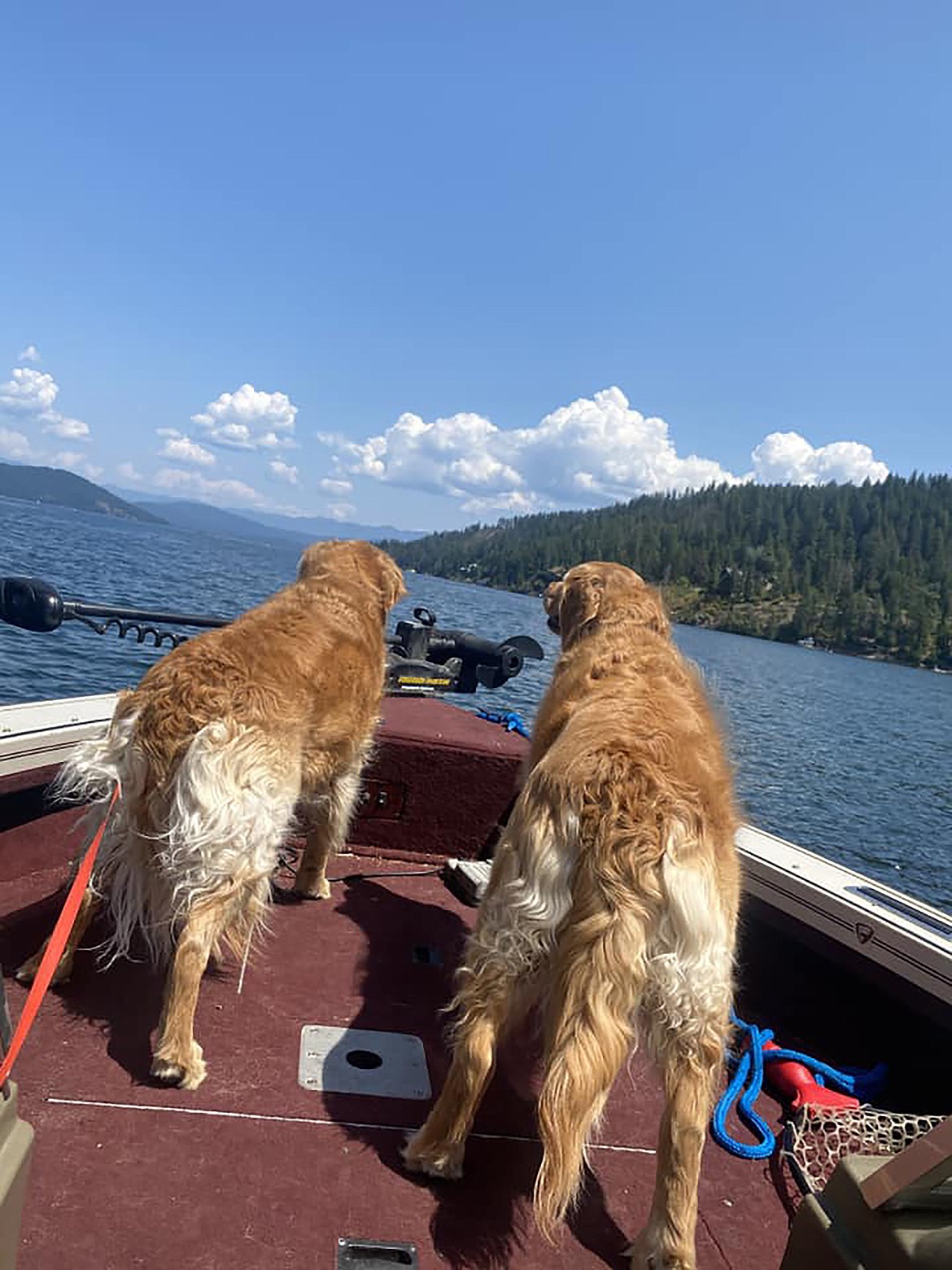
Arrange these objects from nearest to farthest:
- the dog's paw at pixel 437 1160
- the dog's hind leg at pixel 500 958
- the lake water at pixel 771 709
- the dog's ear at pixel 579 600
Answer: the dog's hind leg at pixel 500 958 → the dog's paw at pixel 437 1160 → the dog's ear at pixel 579 600 → the lake water at pixel 771 709

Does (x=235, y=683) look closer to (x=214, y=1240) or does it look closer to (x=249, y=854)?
(x=249, y=854)

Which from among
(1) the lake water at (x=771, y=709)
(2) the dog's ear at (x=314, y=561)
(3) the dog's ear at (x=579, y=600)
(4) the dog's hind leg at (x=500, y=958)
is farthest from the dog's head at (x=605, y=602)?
(4) the dog's hind leg at (x=500, y=958)

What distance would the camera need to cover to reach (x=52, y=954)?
235 cm

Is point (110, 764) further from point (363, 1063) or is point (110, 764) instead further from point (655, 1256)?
point (655, 1256)

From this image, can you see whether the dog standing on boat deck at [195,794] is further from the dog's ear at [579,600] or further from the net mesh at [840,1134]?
the net mesh at [840,1134]

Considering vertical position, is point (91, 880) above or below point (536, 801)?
below

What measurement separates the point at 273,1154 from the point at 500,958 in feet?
3.48

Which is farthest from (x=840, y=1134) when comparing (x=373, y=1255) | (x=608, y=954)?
(x=373, y=1255)

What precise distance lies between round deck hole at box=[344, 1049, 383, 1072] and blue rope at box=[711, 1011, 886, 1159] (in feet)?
4.45

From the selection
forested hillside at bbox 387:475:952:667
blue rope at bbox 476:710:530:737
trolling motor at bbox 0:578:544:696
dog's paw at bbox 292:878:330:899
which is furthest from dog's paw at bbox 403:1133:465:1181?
forested hillside at bbox 387:475:952:667

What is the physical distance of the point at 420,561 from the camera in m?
191

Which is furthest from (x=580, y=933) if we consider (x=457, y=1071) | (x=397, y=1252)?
(x=397, y=1252)

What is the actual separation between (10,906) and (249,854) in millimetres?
1609

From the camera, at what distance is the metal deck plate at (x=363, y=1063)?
3281 mm
